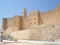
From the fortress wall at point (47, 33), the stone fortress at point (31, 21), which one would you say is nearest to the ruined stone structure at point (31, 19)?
the stone fortress at point (31, 21)

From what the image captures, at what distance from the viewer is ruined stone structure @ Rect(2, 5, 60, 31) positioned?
28584 millimetres

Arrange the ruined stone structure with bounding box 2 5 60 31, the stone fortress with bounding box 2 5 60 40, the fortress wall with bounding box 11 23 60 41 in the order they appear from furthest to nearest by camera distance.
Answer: the ruined stone structure with bounding box 2 5 60 31
the stone fortress with bounding box 2 5 60 40
the fortress wall with bounding box 11 23 60 41

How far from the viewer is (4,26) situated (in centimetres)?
4038

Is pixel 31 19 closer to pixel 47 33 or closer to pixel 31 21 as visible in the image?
pixel 31 21

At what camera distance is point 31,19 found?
109 feet

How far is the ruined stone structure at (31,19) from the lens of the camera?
28584 mm

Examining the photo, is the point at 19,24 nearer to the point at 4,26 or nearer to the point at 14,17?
the point at 14,17

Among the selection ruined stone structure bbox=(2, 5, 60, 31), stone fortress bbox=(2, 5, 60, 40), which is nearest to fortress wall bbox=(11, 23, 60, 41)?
stone fortress bbox=(2, 5, 60, 40)

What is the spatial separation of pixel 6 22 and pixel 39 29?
2391cm

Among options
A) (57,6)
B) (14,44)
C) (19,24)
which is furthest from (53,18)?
(14,44)

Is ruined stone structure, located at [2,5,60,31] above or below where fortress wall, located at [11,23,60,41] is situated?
above

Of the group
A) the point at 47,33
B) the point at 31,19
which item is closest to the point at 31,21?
the point at 31,19

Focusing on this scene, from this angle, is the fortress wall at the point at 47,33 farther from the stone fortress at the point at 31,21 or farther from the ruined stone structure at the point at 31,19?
the ruined stone structure at the point at 31,19

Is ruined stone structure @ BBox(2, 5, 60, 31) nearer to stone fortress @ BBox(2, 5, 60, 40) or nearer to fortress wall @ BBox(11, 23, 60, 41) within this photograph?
stone fortress @ BBox(2, 5, 60, 40)
